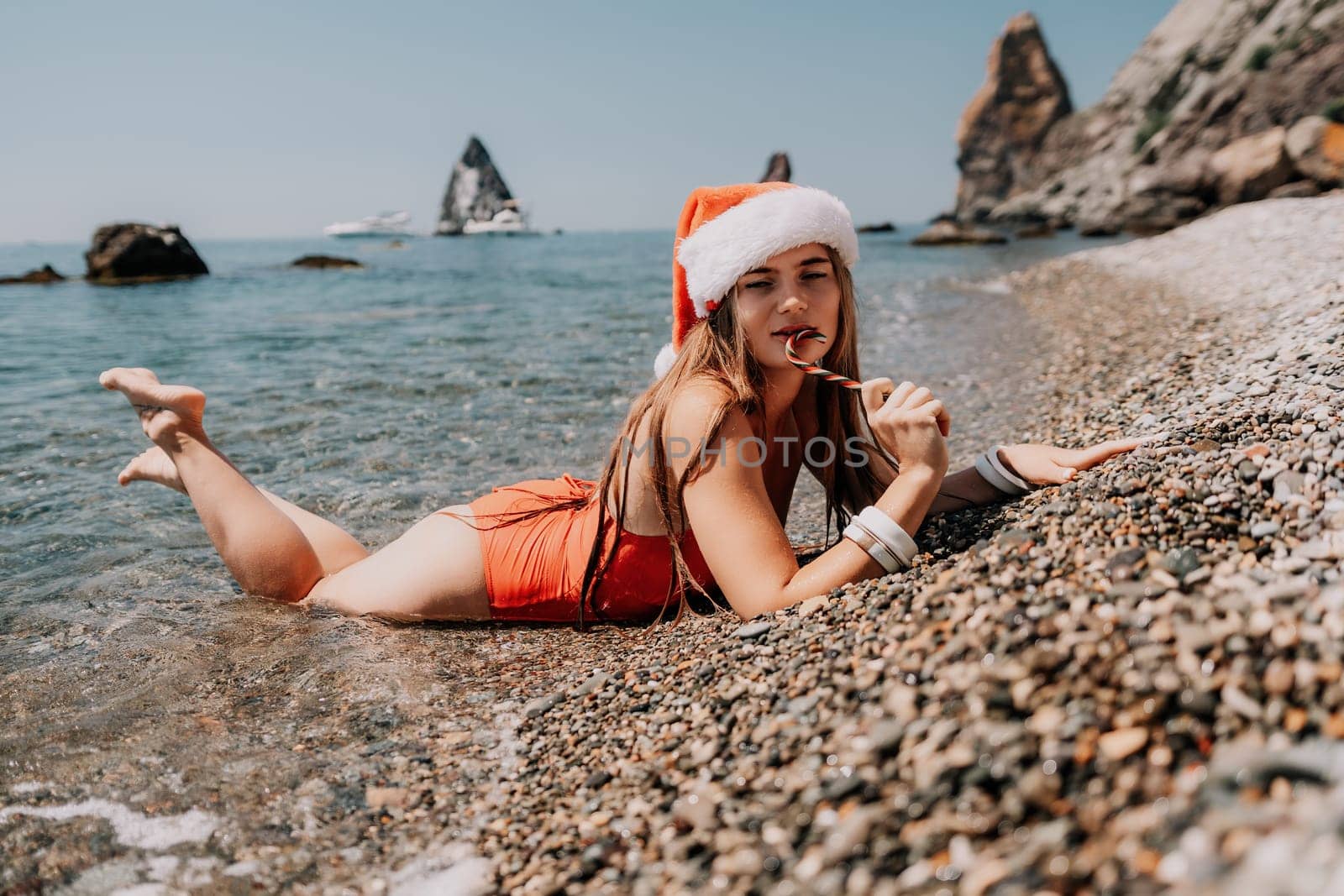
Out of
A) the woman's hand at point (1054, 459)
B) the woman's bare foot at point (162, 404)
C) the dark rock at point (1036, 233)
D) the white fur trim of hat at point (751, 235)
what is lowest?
the woman's hand at point (1054, 459)

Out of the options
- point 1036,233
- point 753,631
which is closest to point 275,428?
point 753,631

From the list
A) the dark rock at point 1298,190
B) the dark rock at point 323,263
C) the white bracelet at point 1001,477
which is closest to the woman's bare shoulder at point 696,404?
the white bracelet at point 1001,477

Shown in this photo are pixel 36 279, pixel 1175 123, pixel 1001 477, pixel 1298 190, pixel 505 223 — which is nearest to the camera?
pixel 1001 477

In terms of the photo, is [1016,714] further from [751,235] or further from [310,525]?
[310,525]

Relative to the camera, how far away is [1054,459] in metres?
3.90

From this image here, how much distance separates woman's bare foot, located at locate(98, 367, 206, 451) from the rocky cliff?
35.0 m

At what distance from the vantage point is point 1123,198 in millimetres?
49094

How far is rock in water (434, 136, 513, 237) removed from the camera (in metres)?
123

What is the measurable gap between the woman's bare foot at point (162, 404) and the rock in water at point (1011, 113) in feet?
291

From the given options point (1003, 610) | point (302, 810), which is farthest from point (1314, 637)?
point (302, 810)

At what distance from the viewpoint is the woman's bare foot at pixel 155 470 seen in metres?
4.75

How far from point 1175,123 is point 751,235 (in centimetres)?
5710

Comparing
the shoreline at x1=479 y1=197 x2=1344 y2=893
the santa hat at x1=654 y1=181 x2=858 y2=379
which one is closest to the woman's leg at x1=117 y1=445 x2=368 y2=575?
the shoreline at x1=479 y1=197 x2=1344 y2=893

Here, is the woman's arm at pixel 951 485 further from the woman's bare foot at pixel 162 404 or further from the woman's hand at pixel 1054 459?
the woman's bare foot at pixel 162 404
